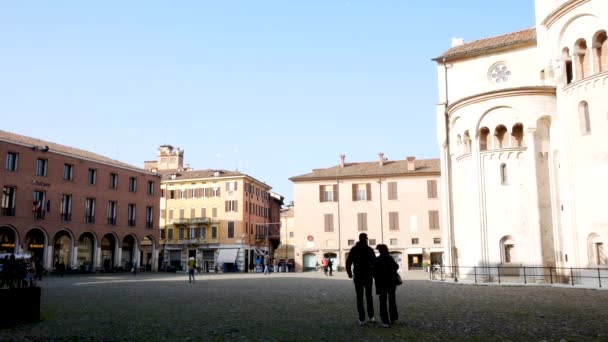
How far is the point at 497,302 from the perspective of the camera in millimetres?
15695

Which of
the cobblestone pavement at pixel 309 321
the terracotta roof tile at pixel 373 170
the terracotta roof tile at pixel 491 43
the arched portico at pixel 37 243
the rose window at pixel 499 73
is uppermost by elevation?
the terracotta roof tile at pixel 491 43

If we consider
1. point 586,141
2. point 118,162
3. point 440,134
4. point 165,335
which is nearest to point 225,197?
point 118,162

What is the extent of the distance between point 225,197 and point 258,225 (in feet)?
23.8

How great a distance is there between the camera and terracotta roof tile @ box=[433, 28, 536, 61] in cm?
3116

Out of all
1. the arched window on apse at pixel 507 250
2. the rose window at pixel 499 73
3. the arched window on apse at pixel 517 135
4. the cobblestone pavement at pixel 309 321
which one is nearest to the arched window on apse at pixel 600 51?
the arched window on apse at pixel 517 135

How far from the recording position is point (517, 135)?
28.5m

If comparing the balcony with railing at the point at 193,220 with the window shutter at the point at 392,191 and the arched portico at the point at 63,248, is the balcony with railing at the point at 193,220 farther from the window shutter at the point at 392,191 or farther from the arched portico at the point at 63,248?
the window shutter at the point at 392,191

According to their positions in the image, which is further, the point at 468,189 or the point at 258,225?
the point at 258,225

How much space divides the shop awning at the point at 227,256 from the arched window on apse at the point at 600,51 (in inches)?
1807

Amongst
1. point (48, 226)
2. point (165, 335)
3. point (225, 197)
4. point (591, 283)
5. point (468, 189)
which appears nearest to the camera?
point (165, 335)

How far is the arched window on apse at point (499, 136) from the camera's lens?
2878 cm

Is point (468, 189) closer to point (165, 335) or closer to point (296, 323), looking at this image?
point (296, 323)

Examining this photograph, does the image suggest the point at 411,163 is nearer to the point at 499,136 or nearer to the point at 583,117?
the point at 499,136

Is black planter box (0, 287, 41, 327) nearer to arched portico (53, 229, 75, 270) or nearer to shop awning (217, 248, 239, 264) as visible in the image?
arched portico (53, 229, 75, 270)
